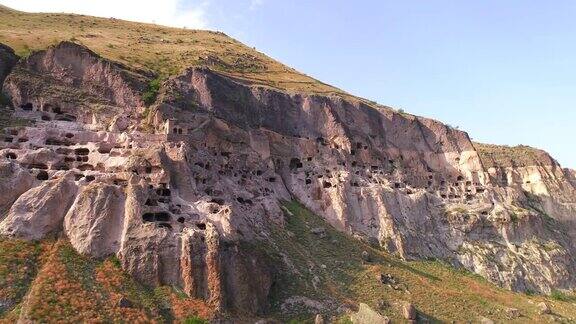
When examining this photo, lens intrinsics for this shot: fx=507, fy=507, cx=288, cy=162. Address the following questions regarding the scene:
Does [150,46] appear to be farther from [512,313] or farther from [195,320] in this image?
[512,313]

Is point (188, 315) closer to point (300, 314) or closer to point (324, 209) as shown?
point (300, 314)

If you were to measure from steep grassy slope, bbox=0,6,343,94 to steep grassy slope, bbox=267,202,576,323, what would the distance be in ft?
102

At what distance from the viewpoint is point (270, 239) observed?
4306cm

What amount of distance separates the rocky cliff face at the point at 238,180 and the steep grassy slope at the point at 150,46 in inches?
430

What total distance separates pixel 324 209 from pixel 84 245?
26.3 meters

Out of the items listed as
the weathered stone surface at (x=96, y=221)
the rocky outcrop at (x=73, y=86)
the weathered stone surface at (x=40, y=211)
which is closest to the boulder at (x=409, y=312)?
the weathered stone surface at (x=96, y=221)

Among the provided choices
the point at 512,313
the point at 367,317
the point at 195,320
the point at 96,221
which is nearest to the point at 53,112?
the point at 96,221

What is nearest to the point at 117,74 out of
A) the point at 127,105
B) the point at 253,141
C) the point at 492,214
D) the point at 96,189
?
the point at 127,105

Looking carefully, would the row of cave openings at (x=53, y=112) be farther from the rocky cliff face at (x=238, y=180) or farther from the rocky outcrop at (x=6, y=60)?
the rocky outcrop at (x=6, y=60)

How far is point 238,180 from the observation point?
50.2 m

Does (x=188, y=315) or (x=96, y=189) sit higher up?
(x=96, y=189)

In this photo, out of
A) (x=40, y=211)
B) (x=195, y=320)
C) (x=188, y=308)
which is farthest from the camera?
(x=40, y=211)

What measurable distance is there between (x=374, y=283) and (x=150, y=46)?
188 feet

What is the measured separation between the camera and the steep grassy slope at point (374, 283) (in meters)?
38.9
